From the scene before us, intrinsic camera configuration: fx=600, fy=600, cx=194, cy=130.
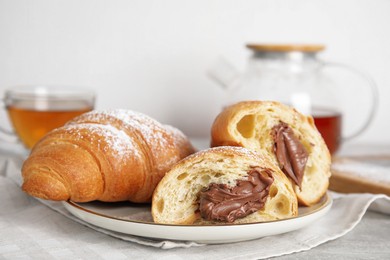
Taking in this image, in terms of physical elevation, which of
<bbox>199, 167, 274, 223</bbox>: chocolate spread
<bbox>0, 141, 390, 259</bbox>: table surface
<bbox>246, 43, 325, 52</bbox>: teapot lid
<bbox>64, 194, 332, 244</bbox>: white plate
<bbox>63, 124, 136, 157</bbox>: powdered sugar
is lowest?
<bbox>0, 141, 390, 259</bbox>: table surface

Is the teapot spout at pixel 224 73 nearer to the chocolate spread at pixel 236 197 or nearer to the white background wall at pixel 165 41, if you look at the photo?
the white background wall at pixel 165 41

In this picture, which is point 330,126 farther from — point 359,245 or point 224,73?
point 359,245

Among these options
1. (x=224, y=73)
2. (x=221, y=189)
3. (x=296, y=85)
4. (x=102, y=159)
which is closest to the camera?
(x=221, y=189)

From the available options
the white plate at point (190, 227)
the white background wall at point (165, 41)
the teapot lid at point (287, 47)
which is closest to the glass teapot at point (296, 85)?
the teapot lid at point (287, 47)

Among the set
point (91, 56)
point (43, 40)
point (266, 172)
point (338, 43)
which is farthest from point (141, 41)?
point (266, 172)

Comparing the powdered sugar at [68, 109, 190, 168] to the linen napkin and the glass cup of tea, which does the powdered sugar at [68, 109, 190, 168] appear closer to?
the linen napkin

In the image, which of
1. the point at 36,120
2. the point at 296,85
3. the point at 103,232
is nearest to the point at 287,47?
the point at 296,85

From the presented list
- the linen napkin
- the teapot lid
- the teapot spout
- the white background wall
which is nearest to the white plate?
the linen napkin
